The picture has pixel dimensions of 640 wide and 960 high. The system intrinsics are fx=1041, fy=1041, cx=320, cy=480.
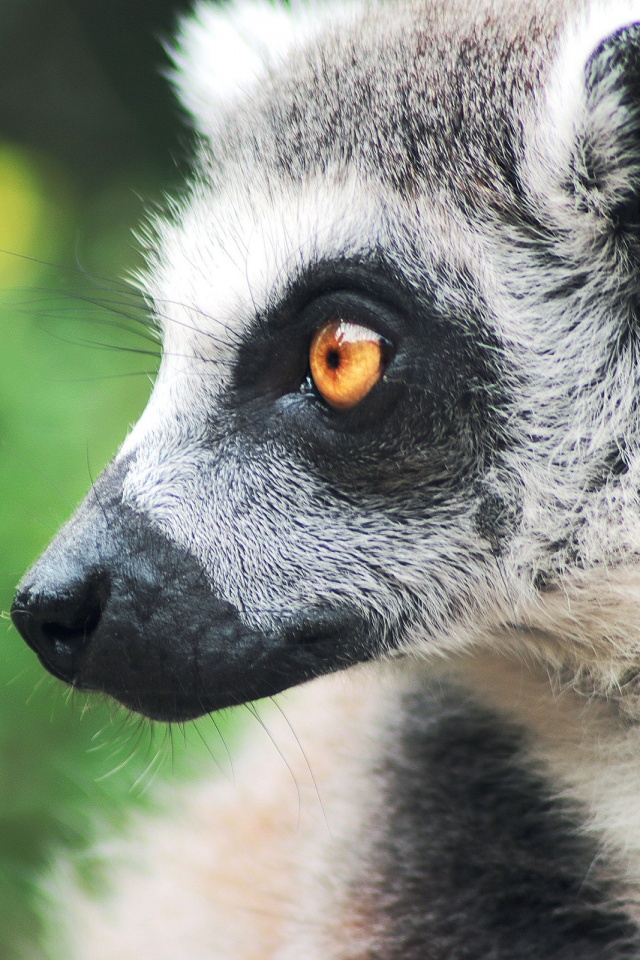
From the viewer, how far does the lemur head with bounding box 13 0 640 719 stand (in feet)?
5.16

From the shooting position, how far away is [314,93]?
188cm

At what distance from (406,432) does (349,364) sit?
0.14 m

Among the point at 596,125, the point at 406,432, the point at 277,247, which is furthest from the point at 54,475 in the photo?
the point at 596,125

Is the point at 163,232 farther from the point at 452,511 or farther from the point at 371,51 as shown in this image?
the point at 452,511

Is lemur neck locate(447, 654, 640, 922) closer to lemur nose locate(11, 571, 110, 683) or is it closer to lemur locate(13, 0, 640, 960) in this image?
lemur locate(13, 0, 640, 960)

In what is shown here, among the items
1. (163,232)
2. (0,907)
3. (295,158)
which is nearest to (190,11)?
(163,232)

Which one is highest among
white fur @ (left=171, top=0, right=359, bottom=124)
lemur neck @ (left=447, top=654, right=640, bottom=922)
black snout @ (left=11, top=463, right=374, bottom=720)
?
white fur @ (left=171, top=0, right=359, bottom=124)

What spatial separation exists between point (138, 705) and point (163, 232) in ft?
3.28

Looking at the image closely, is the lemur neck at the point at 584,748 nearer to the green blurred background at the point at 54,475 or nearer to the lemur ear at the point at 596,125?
the green blurred background at the point at 54,475

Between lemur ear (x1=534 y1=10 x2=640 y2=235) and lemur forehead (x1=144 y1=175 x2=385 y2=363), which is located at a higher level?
lemur ear (x1=534 y1=10 x2=640 y2=235)

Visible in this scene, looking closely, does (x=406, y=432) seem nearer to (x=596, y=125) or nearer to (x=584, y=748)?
(x=596, y=125)

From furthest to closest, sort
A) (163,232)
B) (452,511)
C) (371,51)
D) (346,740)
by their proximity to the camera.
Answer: (346,740) < (163,232) < (371,51) < (452,511)

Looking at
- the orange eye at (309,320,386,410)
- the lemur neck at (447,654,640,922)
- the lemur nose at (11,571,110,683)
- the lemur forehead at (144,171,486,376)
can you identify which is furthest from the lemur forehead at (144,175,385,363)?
the lemur neck at (447,654,640,922)

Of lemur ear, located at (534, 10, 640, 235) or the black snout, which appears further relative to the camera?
the black snout
